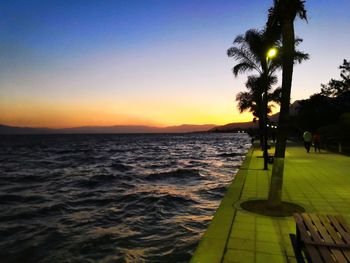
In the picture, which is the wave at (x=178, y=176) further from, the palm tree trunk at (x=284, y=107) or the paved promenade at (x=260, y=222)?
the palm tree trunk at (x=284, y=107)

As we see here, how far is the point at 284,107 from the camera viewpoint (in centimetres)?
856

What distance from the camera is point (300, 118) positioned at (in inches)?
2857

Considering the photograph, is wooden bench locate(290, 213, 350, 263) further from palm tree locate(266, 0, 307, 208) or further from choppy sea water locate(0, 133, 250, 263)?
choppy sea water locate(0, 133, 250, 263)

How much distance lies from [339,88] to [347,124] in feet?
105

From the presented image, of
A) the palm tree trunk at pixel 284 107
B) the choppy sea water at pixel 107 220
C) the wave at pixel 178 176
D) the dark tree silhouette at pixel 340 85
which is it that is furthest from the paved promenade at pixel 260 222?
the dark tree silhouette at pixel 340 85

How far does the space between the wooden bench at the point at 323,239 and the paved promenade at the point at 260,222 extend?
1.74ft

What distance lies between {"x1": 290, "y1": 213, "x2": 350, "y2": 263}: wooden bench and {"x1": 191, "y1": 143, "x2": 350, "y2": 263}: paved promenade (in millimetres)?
531

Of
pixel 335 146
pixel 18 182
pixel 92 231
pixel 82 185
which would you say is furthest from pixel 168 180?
pixel 335 146

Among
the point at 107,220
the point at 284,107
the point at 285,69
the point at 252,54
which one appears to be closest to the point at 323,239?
the point at 284,107

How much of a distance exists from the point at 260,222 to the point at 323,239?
2922mm

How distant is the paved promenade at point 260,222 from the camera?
577cm

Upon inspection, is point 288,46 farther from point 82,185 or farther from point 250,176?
point 82,185

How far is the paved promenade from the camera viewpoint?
5.77 metres

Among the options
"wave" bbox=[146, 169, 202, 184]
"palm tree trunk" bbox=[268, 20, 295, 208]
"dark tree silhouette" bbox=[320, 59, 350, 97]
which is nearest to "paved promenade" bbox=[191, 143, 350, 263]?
"palm tree trunk" bbox=[268, 20, 295, 208]
